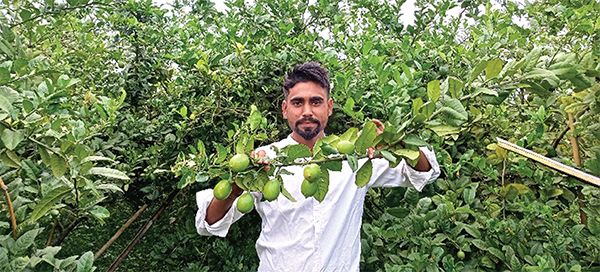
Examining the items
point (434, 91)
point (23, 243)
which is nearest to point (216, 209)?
point (23, 243)

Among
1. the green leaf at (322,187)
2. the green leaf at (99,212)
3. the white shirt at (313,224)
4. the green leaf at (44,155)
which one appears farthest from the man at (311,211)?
the green leaf at (322,187)

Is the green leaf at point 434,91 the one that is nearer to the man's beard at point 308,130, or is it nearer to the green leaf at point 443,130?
the green leaf at point 443,130

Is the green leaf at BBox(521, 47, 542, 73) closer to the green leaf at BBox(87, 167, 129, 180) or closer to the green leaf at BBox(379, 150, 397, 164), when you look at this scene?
the green leaf at BBox(379, 150, 397, 164)

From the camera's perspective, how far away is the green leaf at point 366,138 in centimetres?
92

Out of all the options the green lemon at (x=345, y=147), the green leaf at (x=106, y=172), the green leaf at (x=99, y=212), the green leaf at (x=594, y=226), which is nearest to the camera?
the green lemon at (x=345, y=147)

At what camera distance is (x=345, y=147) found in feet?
2.95

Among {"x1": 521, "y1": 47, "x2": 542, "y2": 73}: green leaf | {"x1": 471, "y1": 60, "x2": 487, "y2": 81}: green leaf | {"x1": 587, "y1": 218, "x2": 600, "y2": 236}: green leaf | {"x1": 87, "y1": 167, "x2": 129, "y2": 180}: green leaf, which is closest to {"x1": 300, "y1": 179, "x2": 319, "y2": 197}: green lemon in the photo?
{"x1": 471, "y1": 60, "x2": 487, "y2": 81}: green leaf

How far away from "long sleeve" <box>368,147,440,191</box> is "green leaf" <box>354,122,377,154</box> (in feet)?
2.47

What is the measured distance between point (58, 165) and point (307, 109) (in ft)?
2.84

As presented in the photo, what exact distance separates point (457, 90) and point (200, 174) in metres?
0.56

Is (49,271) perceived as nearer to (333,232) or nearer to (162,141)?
(333,232)

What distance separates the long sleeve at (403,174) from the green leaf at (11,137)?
1137 millimetres

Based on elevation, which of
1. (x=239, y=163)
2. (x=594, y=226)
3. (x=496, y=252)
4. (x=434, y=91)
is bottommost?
(x=496, y=252)

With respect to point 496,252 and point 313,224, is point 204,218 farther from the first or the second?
point 496,252
